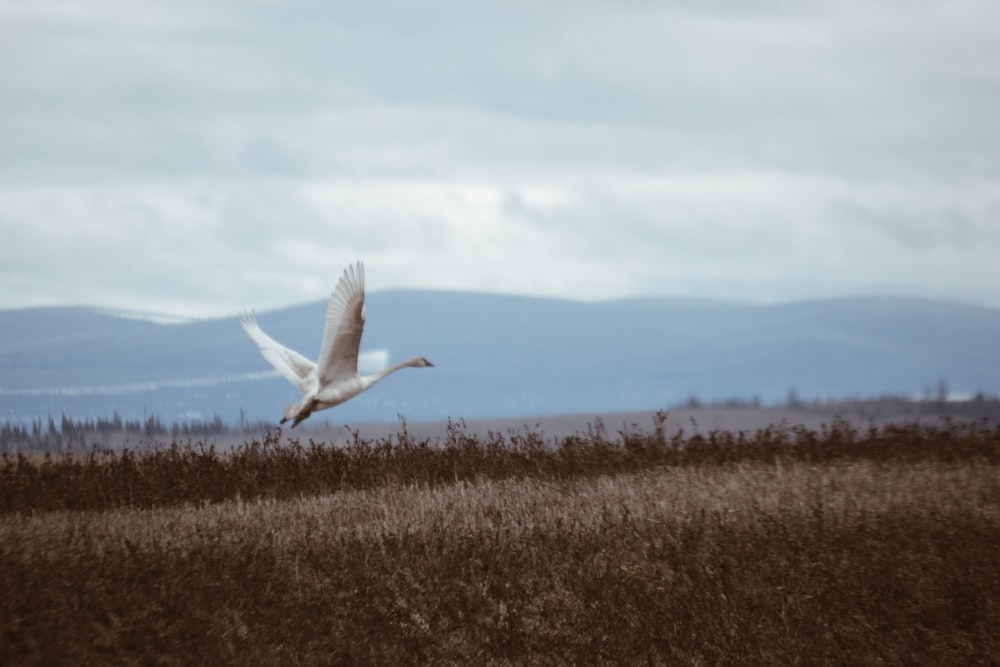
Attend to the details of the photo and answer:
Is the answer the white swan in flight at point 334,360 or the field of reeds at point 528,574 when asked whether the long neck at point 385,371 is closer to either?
the white swan in flight at point 334,360

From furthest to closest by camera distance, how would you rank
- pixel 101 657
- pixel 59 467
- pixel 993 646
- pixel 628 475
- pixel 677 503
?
pixel 59 467 → pixel 628 475 → pixel 677 503 → pixel 993 646 → pixel 101 657

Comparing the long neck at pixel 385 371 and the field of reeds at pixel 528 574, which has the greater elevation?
the long neck at pixel 385 371

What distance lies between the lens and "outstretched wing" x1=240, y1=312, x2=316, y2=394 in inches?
672

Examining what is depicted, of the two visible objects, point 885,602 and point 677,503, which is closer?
point 885,602

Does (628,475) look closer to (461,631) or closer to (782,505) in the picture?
(782,505)

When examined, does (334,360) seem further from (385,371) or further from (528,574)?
(528,574)

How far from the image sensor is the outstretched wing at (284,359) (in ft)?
56.0

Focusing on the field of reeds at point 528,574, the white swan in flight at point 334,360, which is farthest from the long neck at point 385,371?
the field of reeds at point 528,574

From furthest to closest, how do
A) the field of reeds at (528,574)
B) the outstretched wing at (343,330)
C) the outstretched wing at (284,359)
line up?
the outstretched wing at (284,359)
the outstretched wing at (343,330)
the field of reeds at (528,574)

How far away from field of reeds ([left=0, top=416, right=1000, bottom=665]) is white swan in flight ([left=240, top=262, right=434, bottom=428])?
3.96ft

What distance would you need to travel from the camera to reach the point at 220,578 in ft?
32.3

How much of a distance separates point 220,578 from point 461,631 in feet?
6.60

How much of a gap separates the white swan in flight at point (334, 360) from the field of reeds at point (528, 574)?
1.21 meters

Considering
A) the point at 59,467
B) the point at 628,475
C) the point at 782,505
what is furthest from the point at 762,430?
the point at 59,467
